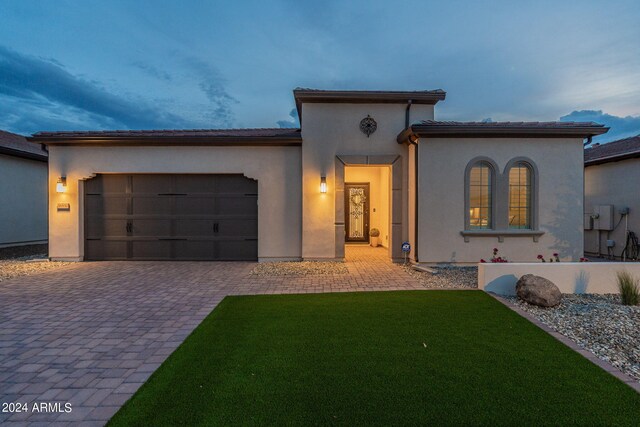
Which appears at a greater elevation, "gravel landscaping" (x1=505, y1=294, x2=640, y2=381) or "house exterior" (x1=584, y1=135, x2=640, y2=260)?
"house exterior" (x1=584, y1=135, x2=640, y2=260)

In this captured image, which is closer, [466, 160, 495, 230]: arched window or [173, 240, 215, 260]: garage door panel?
[466, 160, 495, 230]: arched window

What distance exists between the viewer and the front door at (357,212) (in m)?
12.1

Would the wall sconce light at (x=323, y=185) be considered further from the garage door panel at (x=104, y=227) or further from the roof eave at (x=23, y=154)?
the roof eave at (x=23, y=154)

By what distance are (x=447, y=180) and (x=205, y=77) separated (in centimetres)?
3519

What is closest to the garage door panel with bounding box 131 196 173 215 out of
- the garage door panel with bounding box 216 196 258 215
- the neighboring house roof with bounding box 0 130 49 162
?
the garage door panel with bounding box 216 196 258 215

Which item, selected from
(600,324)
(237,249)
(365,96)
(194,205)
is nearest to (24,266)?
(194,205)

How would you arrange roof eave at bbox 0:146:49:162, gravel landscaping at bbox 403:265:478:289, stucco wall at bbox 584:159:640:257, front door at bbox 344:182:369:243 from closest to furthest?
gravel landscaping at bbox 403:265:478:289
stucco wall at bbox 584:159:640:257
roof eave at bbox 0:146:49:162
front door at bbox 344:182:369:243

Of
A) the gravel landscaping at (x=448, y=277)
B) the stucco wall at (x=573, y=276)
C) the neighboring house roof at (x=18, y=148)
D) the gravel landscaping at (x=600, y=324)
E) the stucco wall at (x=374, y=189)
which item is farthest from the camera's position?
the stucco wall at (x=374, y=189)

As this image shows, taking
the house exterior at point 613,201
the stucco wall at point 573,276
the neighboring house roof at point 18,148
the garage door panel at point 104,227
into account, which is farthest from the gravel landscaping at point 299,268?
the neighboring house roof at point 18,148

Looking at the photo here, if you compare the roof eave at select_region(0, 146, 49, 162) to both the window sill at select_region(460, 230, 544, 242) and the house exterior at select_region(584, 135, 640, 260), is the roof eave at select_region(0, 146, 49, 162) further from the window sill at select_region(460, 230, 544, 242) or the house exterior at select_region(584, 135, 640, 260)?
the house exterior at select_region(584, 135, 640, 260)

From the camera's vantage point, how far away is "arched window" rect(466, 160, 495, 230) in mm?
8148

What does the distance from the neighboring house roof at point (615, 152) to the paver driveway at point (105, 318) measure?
7614 millimetres

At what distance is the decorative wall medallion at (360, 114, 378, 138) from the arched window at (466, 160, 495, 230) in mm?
2943

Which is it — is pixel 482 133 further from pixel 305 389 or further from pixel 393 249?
pixel 305 389
